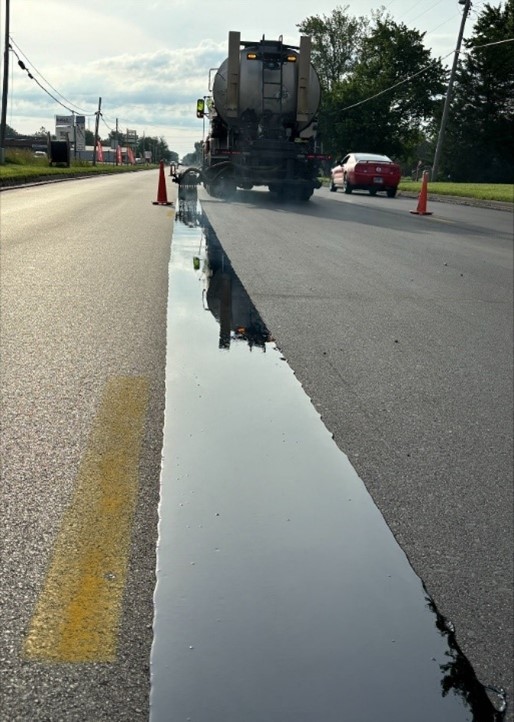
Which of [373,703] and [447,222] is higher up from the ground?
[447,222]

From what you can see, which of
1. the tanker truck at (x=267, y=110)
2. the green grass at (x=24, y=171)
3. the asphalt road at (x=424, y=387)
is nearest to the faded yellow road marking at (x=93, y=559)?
the asphalt road at (x=424, y=387)

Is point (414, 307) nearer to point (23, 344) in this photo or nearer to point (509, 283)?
point (509, 283)

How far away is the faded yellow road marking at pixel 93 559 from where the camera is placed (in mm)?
2225

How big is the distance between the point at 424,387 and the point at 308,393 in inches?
27.8

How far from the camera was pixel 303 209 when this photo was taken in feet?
69.2

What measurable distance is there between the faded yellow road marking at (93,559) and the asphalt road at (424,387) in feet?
3.13

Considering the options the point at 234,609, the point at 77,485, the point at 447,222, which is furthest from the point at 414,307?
the point at 447,222

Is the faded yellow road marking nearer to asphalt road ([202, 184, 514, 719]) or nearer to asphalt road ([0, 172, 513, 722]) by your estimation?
asphalt road ([0, 172, 513, 722])

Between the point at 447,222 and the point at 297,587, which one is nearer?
the point at 297,587

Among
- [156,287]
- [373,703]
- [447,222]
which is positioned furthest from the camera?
[447,222]

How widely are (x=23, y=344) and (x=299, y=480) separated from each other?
259 cm

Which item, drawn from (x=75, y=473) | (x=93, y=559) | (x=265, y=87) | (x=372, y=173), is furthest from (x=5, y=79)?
(x=93, y=559)

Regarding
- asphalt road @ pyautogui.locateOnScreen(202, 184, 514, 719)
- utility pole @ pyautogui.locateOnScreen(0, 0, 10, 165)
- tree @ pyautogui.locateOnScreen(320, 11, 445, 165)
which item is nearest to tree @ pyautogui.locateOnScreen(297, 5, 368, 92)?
tree @ pyautogui.locateOnScreen(320, 11, 445, 165)

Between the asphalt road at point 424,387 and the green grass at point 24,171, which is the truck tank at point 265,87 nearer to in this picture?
the green grass at point 24,171
